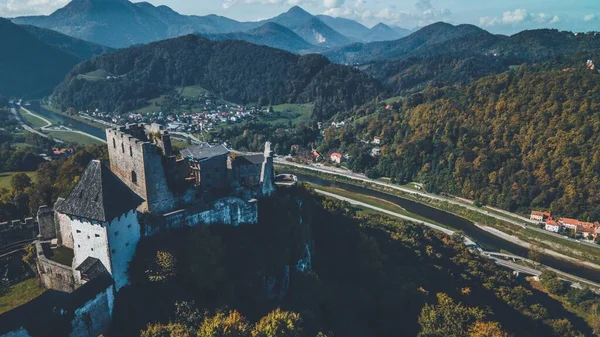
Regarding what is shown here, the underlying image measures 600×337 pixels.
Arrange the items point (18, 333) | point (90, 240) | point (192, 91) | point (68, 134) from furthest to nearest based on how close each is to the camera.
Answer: point (192, 91), point (68, 134), point (90, 240), point (18, 333)

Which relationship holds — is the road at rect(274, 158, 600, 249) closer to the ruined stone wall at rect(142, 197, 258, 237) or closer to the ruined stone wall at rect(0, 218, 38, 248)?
the ruined stone wall at rect(142, 197, 258, 237)

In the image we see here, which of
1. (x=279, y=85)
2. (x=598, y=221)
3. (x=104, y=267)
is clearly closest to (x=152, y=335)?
(x=104, y=267)

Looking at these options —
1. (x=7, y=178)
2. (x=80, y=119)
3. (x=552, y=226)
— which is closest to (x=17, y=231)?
(x=7, y=178)

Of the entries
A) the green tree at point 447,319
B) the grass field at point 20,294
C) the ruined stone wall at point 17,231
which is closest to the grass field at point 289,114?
the green tree at point 447,319

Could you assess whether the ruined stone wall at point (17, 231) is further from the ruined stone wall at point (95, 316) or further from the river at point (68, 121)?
the river at point (68, 121)

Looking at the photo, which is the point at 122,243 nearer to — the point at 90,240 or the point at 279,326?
the point at 90,240

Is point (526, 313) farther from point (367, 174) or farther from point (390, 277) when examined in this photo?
point (367, 174)

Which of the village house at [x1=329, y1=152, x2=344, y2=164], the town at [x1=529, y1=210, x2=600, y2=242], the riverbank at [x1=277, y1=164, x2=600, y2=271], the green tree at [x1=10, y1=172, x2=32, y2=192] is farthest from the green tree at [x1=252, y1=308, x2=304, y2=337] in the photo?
the village house at [x1=329, y1=152, x2=344, y2=164]
